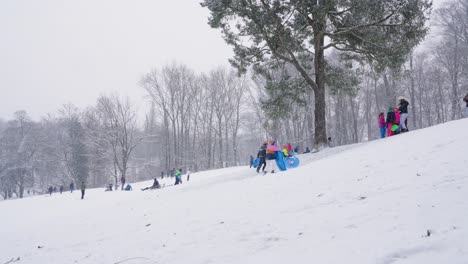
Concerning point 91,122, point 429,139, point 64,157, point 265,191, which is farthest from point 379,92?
point 64,157

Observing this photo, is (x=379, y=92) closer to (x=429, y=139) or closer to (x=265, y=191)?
(x=429, y=139)

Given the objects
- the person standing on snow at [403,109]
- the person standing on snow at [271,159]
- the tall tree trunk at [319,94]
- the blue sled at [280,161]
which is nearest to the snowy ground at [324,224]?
the person standing on snow at [271,159]

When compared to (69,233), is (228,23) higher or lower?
higher

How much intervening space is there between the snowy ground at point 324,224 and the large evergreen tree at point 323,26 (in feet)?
21.1

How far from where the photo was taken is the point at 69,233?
803 centimetres

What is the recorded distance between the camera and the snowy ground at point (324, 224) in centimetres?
286

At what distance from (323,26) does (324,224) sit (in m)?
12.4

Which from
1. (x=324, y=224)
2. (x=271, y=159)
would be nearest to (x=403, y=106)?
(x=271, y=159)

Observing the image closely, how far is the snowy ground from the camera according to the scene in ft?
9.38

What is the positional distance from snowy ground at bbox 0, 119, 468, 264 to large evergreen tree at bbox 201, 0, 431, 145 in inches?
253

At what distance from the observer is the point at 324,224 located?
3918 millimetres

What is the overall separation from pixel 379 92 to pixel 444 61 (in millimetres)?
7749

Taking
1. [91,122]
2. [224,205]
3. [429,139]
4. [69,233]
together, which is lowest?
[69,233]

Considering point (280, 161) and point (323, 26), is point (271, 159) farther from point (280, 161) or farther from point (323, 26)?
point (323, 26)
